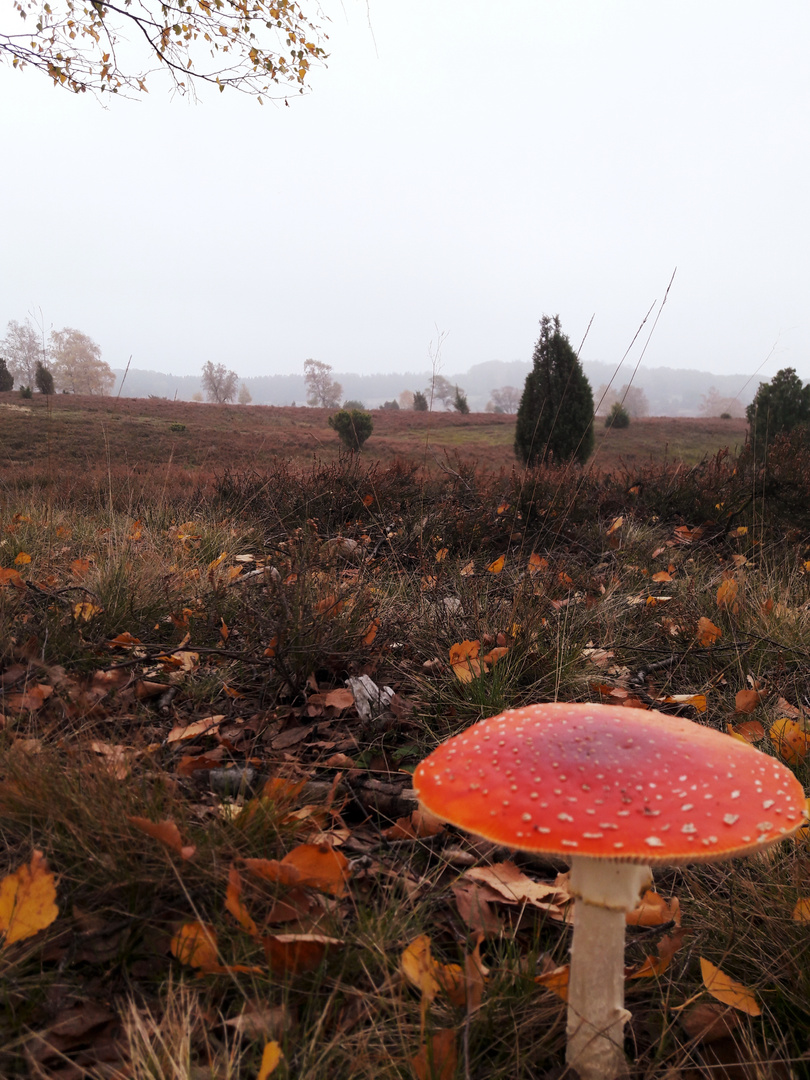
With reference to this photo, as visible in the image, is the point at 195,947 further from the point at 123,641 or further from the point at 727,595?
the point at 727,595

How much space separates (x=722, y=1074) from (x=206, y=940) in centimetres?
107

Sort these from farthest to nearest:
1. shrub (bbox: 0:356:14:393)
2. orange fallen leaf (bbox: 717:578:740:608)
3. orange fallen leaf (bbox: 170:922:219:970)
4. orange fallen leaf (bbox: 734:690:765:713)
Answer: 1. shrub (bbox: 0:356:14:393)
2. orange fallen leaf (bbox: 717:578:740:608)
3. orange fallen leaf (bbox: 734:690:765:713)
4. orange fallen leaf (bbox: 170:922:219:970)

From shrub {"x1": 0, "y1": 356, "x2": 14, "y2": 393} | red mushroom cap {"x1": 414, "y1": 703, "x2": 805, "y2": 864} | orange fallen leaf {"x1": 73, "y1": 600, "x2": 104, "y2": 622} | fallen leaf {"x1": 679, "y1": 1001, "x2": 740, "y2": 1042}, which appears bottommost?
fallen leaf {"x1": 679, "y1": 1001, "x2": 740, "y2": 1042}

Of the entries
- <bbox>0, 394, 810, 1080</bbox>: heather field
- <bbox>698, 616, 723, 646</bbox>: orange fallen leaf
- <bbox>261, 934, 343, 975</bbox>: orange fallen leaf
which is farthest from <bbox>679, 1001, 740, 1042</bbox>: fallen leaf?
<bbox>698, 616, 723, 646</bbox>: orange fallen leaf

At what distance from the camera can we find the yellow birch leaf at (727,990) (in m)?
1.16

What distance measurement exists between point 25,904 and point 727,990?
138cm

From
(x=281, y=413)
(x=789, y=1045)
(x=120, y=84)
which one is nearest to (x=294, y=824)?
(x=789, y=1045)

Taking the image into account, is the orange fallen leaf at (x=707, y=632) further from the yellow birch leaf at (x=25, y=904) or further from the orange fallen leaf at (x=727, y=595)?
the yellow birch leaf at (x=25, y=904)

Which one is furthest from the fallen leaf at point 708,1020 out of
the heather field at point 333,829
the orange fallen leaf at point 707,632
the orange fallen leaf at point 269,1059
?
the orange fallen leaf at point 707,632

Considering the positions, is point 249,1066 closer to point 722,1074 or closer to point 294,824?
point 294,824

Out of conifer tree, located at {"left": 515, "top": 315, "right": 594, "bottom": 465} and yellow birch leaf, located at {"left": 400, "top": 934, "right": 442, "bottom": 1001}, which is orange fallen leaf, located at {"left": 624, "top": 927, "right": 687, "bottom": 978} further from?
conifer tree, located at {"left": 515, "top": 315, "right": 594, "bottom": 465}

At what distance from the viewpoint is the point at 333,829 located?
5.01ft

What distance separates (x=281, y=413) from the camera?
3098 cm

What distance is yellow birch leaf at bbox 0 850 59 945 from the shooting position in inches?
40.8
